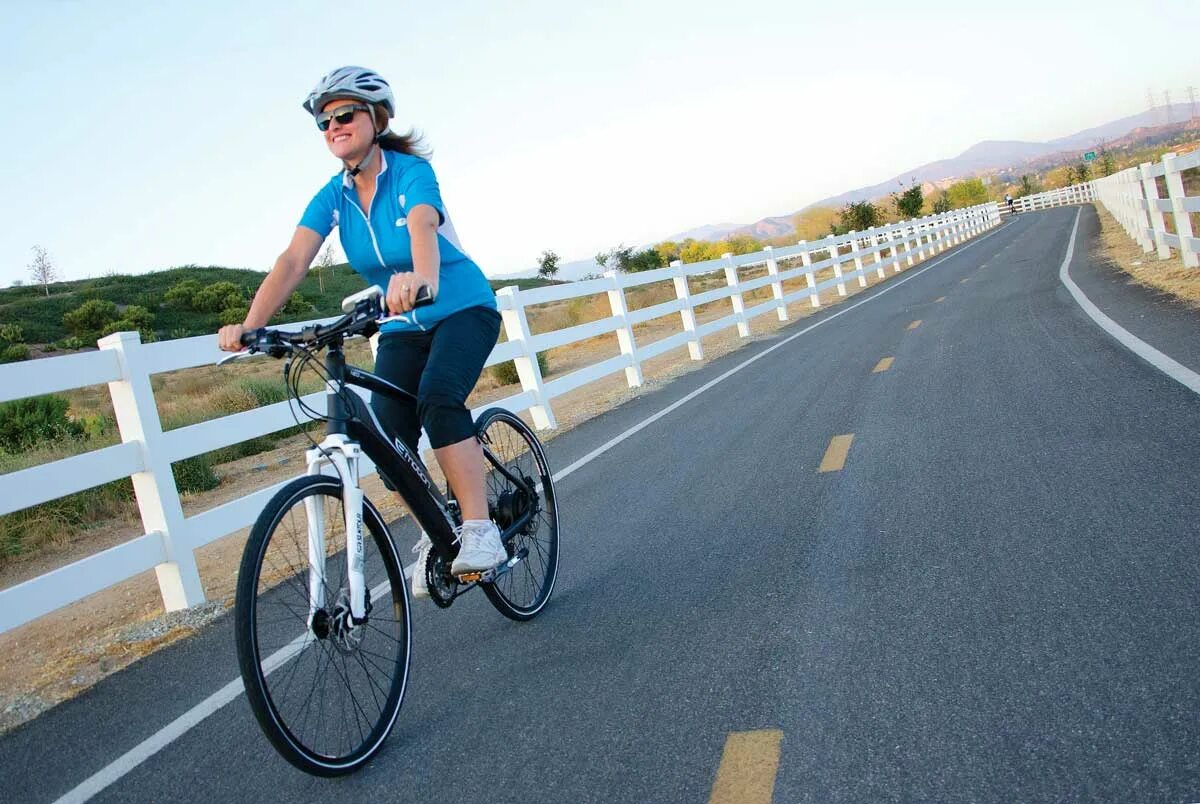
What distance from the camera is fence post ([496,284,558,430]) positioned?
11.3 m

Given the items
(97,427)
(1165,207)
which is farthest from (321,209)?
(1165,207)

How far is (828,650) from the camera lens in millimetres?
3523

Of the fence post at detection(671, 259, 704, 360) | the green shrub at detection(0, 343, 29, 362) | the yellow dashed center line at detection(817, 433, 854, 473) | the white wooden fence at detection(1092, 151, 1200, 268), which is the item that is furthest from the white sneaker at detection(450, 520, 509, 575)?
the green shrub at detection(0, 343, 29, 362)

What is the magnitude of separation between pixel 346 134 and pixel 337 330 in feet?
2.82

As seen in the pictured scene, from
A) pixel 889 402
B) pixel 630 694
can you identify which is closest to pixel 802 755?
pixel 630 694

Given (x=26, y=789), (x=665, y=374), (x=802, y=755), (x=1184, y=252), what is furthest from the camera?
(x=665, y=374)

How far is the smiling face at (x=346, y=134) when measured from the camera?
12.4 feet

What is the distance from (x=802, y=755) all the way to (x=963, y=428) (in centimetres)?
459

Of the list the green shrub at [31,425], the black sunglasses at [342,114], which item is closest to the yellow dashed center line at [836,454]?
the black sunglasses at [342,114]

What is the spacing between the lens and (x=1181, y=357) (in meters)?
7.92

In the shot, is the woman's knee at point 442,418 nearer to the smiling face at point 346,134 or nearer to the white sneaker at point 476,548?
the white sneaker at point 476,548

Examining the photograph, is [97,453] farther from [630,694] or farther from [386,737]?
[630,694]

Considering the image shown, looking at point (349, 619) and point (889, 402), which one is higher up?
point (349, 619)

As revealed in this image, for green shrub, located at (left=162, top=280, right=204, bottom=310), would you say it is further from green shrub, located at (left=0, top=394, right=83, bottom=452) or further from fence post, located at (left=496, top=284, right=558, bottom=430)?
fence post, located at (left=496, top=284, right=558, bottom=430)
